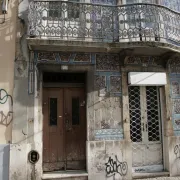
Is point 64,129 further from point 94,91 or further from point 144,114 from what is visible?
point 144,114

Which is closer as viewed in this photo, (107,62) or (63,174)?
(63,174)

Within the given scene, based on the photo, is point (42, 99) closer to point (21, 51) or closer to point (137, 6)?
point (21, 51)


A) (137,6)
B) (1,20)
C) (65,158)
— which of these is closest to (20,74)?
(1,20)

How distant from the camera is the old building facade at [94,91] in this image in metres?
6.27

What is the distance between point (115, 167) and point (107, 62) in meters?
2.88

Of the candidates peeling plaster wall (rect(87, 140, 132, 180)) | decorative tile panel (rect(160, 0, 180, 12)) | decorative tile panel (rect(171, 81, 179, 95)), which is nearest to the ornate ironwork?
decorative tile panel (rect(171, 81, 179, 95))

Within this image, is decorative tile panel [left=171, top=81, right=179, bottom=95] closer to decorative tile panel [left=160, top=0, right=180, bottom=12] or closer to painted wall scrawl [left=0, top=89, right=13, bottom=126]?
decorative tile panel [left=160, top=0, right=180, bottom=12]

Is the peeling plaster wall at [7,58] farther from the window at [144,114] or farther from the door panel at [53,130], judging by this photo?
the window at [144,114]

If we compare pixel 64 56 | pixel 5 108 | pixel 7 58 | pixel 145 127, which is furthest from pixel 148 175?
pixel 7 58

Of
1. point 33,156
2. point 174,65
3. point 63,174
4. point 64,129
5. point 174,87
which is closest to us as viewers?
point 33,156

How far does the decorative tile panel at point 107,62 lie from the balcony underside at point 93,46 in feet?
0.80

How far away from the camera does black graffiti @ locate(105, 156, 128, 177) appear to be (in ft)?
21.1

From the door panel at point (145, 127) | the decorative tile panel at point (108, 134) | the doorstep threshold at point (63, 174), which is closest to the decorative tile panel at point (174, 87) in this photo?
the door panel at point (145, 127)

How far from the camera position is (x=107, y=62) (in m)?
6.86
